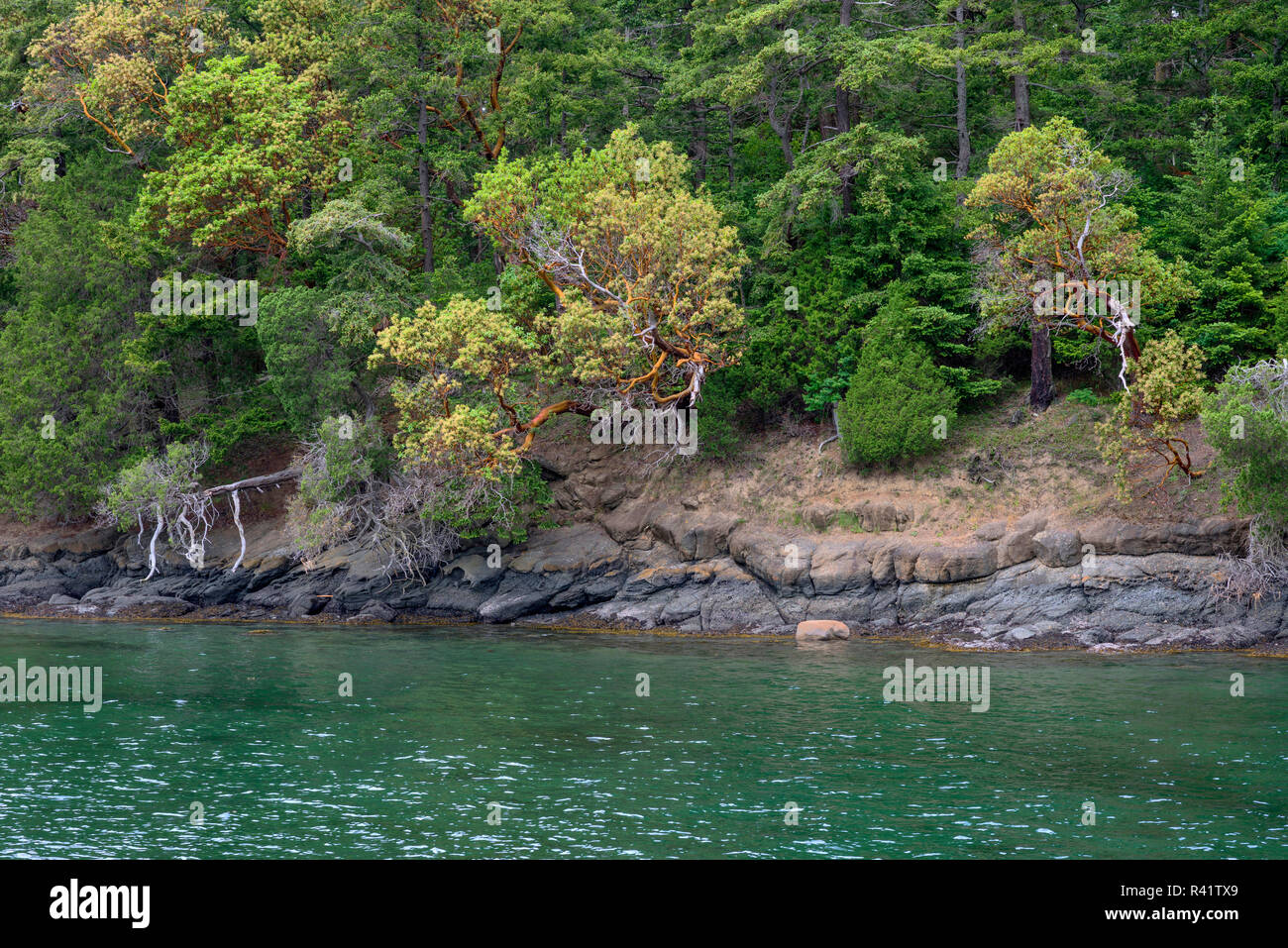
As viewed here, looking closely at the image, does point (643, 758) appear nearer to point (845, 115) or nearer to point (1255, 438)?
point (1255, 438)

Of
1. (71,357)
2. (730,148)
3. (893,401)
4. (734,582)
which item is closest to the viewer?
(734,582)

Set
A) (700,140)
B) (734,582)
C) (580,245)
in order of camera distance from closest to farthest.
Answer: (734,582)
(580,245)
(700,140)

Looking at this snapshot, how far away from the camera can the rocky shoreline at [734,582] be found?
2942cm

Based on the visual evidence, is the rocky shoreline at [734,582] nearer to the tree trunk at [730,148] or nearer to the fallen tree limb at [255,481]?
the fallen tree limb at [255,481]

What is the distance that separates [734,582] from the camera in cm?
3406

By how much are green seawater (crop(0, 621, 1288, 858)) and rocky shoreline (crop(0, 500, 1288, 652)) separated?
6.90 feet

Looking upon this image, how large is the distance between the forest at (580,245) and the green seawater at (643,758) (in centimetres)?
745

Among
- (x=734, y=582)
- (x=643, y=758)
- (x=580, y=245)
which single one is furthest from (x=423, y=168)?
Answer: (x=643, y=758)

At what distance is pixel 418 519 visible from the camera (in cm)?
3609

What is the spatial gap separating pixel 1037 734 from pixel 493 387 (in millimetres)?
18562

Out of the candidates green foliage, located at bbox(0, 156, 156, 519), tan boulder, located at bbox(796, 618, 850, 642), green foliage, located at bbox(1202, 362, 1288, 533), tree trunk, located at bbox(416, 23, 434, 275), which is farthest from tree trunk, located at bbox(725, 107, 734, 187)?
green foliage, located at bbox(0, 156, 156, 519)

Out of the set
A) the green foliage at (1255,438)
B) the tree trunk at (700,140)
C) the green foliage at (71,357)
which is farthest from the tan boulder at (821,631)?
the green foliage at (71,357)

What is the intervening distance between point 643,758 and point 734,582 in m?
14.2

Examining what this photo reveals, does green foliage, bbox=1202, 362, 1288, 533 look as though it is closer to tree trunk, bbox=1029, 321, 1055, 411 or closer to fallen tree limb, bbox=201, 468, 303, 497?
tree trunk, bbox=1029, 321, 1055, 411
